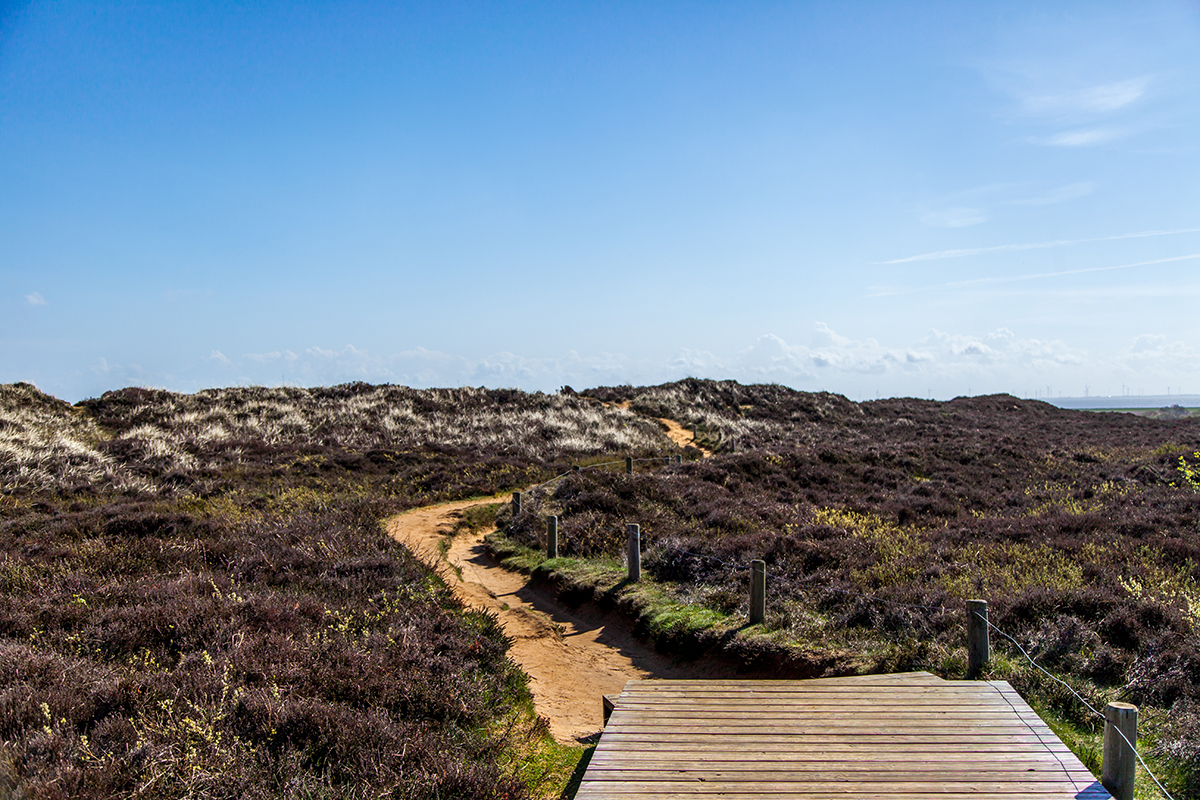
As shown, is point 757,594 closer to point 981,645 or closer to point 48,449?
point 981,645

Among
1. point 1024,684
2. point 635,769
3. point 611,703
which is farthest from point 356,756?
point 1024,684

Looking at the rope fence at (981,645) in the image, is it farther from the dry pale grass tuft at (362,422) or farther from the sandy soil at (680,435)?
the sandy soil at (680,435)

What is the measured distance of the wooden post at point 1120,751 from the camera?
4590mm

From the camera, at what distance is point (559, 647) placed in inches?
418

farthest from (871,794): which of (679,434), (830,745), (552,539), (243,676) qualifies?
(679,434)

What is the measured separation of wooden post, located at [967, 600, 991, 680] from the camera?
7242 millimetres

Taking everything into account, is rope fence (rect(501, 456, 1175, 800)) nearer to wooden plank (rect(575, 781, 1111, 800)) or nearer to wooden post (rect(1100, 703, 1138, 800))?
wooden post (rect(1100, 703, 1138, 800))

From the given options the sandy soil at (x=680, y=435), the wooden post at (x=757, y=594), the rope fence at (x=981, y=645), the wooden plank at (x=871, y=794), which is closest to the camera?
the wooden plank at (x=871, y=794)

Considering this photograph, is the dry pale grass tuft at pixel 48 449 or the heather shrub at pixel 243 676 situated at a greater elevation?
the dry pale grass tuft at pixel 48 449

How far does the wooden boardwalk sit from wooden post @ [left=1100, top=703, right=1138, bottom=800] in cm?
14

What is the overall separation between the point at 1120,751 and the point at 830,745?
199 cm

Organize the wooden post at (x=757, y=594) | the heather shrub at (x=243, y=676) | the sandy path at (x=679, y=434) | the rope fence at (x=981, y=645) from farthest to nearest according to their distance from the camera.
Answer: the sandy path at (x=679, y=434), the wooden post at (x=757, y=594), the heather shrub at (x=243, y=676), the rope fence at (x=981, y=645)

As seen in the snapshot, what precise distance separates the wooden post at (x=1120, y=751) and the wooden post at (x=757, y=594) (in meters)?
5.08

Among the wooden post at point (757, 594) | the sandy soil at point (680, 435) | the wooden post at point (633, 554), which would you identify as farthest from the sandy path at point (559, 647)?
the sandy soil at point (680, 435)
